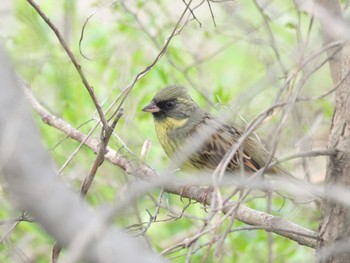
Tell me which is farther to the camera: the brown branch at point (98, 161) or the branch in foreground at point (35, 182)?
the brown branch at point (98, 161)

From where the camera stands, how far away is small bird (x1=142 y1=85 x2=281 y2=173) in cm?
480

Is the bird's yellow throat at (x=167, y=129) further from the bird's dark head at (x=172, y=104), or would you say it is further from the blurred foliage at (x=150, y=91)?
the blurred foliage at (x=150, y=91)

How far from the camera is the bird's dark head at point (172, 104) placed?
482 centimetres

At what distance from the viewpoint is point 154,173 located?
12.2 ft

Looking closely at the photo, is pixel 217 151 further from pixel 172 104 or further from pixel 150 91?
pixel 150 91

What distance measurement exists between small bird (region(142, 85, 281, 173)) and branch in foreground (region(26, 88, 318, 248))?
66 cm

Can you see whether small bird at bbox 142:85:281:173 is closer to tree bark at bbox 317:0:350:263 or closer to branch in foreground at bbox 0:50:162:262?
tree bark at bbox 317:0:350:263

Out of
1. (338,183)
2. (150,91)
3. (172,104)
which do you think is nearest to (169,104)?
(172,104)

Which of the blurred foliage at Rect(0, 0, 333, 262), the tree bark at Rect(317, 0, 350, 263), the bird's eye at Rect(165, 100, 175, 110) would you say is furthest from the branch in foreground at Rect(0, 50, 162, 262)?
the bird's eye at Rect(165, 100, 175, 110)

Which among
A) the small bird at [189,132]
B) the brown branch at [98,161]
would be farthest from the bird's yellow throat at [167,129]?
the brown branch at [98,161]

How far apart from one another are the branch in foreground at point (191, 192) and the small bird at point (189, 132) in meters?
0.66

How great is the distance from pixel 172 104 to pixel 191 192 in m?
0.96

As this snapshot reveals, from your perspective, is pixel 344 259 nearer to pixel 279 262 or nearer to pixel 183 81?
pixel 279 262

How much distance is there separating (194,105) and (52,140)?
97 cm
